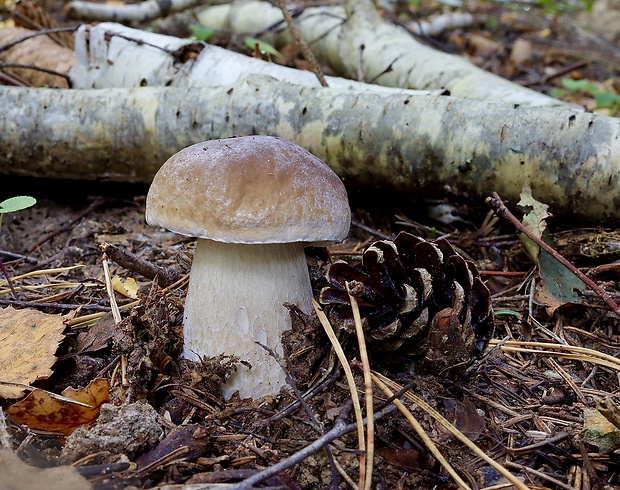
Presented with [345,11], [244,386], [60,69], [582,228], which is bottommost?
[244,386]

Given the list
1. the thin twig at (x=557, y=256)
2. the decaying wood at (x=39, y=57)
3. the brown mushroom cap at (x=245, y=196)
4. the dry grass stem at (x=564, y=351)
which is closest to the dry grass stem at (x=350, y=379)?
the brown mushroom cap at (x=245, y=196)

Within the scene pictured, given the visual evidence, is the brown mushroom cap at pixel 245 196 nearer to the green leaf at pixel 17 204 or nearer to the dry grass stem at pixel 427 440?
the dry grass stem at pixel 427 440

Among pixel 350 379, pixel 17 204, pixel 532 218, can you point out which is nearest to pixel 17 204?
pixel 17 204

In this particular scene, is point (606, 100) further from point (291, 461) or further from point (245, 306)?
point (291, 461)

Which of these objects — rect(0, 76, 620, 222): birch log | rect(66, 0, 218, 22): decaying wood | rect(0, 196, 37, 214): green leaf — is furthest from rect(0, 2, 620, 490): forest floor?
rect(66, 0, 218, 22): decaying wood

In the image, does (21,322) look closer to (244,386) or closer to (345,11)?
(244,386)

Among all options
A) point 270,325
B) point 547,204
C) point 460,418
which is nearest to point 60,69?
point 270,325
